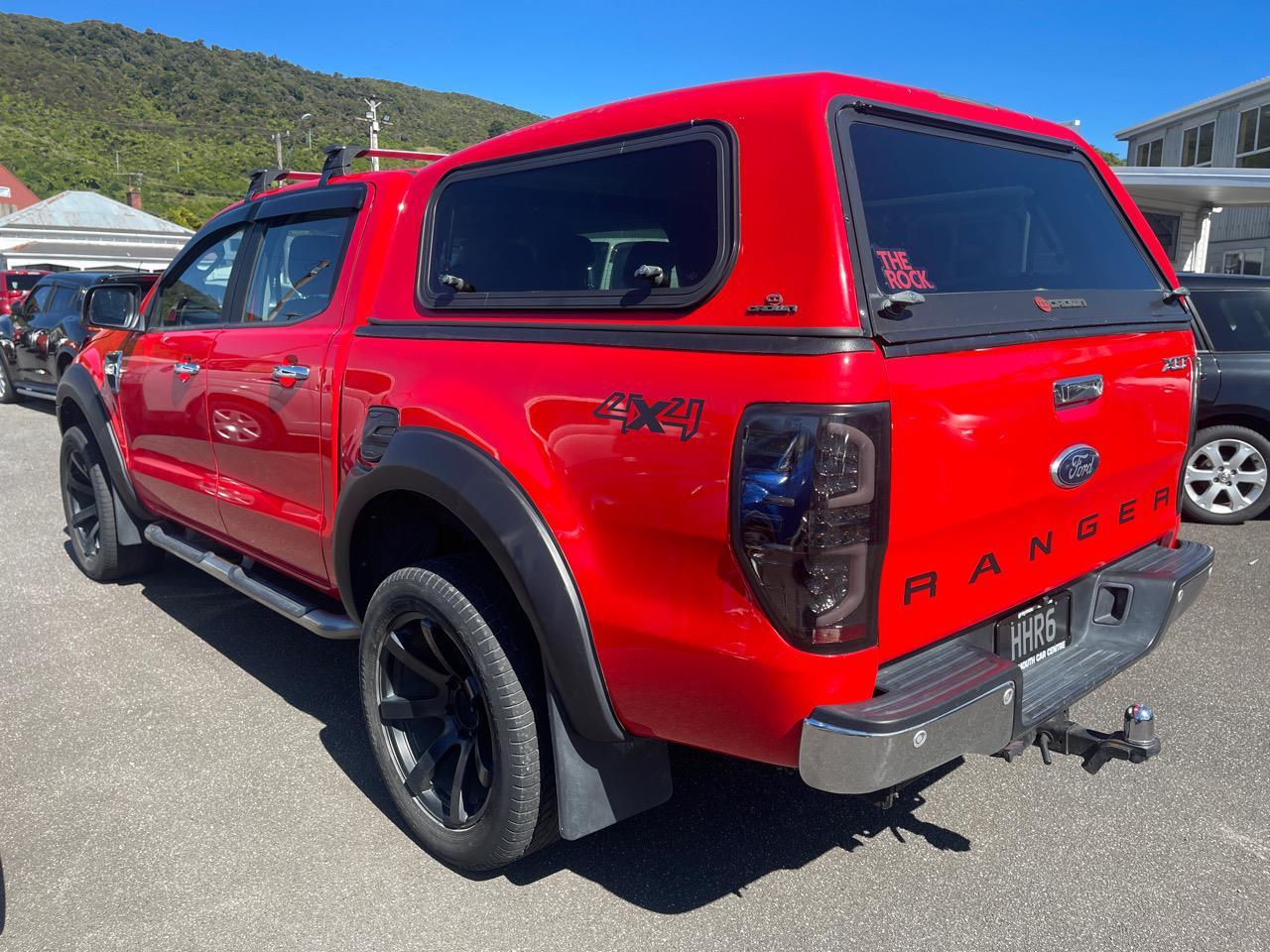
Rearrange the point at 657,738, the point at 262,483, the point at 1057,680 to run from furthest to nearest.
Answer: the point at 262,483 < the point at 1057,680 < the point at 657,738

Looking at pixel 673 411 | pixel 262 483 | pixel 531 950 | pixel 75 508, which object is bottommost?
pixel 531 950

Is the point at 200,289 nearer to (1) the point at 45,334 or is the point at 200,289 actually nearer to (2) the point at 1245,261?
(1) the point at 45,334

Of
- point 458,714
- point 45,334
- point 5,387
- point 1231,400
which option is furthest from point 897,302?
point 5,387

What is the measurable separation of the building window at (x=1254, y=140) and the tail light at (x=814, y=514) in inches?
1079

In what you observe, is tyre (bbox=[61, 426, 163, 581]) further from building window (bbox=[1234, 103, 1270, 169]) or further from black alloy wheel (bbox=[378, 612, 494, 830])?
building window (bbox=[1234, 103, 1270, 169])

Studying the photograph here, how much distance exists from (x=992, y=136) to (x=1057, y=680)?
1.49 meters

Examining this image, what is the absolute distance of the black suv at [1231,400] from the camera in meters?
6.23

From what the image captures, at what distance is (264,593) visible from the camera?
3.64 metres

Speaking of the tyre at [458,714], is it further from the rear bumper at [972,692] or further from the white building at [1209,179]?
the white building at [1209,179]

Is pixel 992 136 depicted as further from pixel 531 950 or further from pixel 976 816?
pixel 531 950

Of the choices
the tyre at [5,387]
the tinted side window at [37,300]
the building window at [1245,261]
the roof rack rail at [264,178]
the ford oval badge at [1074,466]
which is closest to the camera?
the ford oval badge at [1074,466]

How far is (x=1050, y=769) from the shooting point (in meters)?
3.28

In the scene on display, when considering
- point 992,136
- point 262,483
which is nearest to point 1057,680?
point 992,136

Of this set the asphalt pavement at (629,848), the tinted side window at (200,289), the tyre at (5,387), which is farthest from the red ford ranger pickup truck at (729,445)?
the tyre at (5,387)
